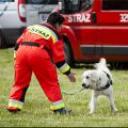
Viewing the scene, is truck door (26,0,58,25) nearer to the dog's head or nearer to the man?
the man

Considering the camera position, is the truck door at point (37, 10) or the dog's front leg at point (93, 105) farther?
the truck door at point (37, 10)

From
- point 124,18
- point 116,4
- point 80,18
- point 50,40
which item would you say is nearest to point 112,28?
point 124,18

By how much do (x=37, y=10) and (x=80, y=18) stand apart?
265cm

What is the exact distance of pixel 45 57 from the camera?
10.5 m

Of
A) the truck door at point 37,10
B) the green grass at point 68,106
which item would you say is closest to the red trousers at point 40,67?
the green grass at point 68,106

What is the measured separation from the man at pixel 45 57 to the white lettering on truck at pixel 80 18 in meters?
6.59

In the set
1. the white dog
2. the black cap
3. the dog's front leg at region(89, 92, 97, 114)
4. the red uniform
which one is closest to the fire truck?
the white dog

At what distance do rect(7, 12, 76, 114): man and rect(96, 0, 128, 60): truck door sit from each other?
21.0 feet

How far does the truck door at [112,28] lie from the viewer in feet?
55.5

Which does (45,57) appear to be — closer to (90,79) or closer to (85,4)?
(90,79)

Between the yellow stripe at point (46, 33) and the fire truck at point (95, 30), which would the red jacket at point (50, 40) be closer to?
the yellow stripe at point (46, 33)

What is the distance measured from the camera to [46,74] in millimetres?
10492

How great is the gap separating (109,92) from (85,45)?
6.61 metres

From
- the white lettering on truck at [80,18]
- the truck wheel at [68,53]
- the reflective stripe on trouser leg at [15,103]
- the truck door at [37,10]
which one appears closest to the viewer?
the reflective stripe on trouser leg at [15,103]
